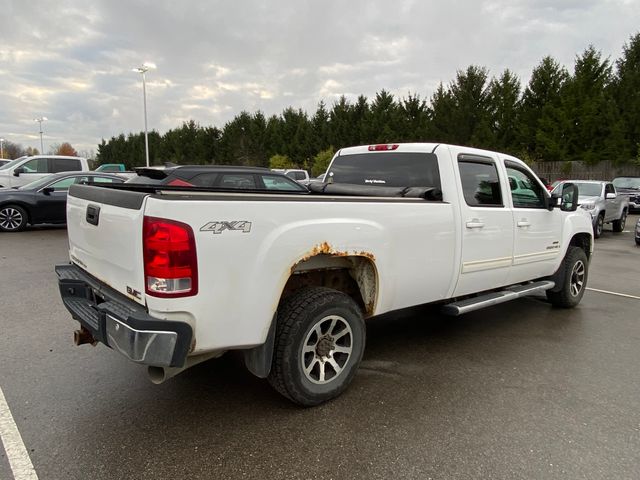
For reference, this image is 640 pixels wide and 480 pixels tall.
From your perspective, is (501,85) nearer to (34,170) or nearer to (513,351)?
(34,170)

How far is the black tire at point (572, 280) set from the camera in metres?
5.86

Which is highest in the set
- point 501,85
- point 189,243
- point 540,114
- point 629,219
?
point 501,85

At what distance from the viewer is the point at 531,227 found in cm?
503

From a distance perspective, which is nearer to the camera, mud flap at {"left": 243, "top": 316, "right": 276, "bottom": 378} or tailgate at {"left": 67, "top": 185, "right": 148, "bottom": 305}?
tailgate at {"left": 67, "top": 185, "right": 148, "bottom": 305}

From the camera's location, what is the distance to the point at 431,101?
38812 millimetres

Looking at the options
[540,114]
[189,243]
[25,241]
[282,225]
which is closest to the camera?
[189,243]

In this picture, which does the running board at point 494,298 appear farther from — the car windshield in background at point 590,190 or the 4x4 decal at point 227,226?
the car windshield in background at point 590,190

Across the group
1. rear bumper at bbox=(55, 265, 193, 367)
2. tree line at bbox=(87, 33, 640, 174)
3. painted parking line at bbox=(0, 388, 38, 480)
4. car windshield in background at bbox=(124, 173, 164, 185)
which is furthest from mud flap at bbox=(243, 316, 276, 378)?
tree line at bbox=(87, 33, 640, 174)

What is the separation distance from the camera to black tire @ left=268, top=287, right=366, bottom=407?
3.09 meters

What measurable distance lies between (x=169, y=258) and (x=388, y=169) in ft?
9.07

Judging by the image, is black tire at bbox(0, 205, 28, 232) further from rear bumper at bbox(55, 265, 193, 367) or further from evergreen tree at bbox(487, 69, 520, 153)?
evergreen tree at bbox(487, 69, 520, 153)

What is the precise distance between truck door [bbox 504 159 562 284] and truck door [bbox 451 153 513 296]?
20cm

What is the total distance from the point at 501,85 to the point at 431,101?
20.6ft

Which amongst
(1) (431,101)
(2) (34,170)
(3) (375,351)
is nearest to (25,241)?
(2) (34,170)
